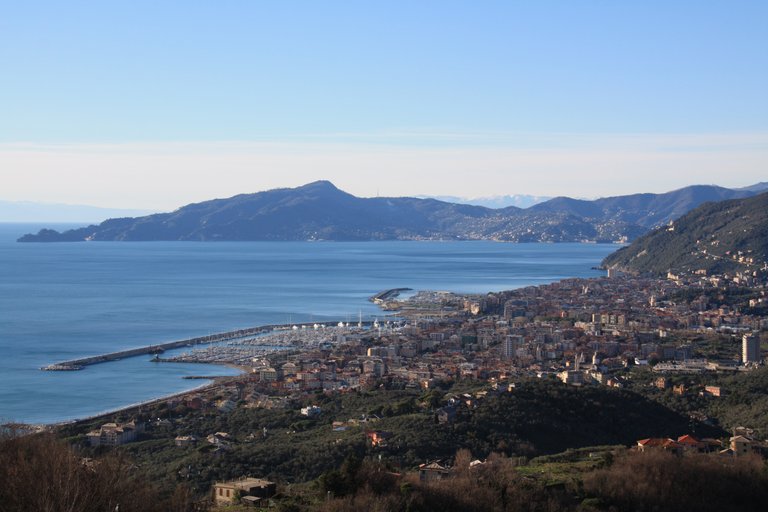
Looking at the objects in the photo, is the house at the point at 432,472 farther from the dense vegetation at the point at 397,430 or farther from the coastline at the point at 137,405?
the coastline at the point at 137,405

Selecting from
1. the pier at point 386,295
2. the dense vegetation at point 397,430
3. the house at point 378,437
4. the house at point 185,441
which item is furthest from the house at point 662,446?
the pier at point 386,295

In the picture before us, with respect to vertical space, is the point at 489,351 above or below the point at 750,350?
below

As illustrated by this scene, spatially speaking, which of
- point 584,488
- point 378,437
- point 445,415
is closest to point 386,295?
point 445,415

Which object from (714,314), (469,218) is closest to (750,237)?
(714,314)

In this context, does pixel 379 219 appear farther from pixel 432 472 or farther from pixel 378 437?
pixel 432 472

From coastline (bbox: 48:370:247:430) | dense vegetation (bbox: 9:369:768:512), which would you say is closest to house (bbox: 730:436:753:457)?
dense vegetation (bbox: 9:369:768:512)

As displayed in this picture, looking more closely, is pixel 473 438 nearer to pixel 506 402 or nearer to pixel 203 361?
pixel 506 402

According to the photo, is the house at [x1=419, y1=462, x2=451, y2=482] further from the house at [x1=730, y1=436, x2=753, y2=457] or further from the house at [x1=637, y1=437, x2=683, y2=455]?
the house at [x1=730, y1=436, x2=753, y2=457]
